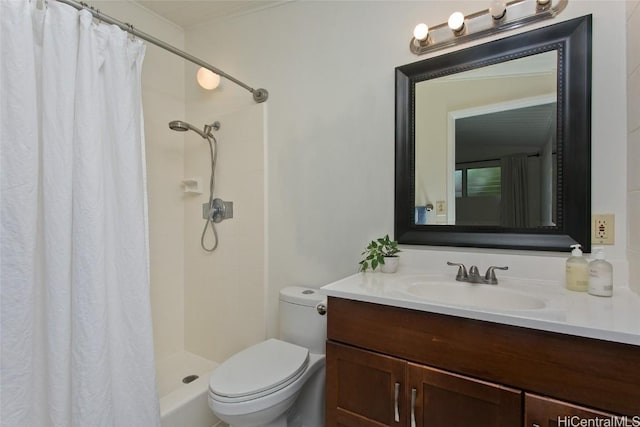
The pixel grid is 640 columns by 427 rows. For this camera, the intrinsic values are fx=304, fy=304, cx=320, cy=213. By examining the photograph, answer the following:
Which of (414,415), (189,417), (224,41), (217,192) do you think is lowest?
(189,417)

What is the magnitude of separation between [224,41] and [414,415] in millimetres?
2302

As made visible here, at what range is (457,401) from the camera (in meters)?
0.89

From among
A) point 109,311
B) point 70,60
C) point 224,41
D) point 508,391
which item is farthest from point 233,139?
point 508,391

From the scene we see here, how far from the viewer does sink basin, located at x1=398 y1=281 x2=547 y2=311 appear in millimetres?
1077

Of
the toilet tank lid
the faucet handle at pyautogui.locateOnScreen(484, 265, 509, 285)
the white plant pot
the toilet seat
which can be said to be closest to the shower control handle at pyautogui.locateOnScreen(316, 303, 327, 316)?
the toilet tank lid

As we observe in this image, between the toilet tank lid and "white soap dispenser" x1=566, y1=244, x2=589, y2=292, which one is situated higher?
"white soap dispenser" x1=566, y1=244, x2=589, y2=292

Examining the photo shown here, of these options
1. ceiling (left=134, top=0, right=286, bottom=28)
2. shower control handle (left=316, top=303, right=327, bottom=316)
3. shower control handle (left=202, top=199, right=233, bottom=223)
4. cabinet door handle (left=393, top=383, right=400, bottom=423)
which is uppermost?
ceiling (left=134, top=0, right=286, bottom=28)

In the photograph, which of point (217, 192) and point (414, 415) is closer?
point (414, 415)

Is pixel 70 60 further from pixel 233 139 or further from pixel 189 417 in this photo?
pixel 189 417

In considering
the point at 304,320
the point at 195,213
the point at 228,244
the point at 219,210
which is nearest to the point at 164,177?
the point at 195,213

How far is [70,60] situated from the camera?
1098 millimetres

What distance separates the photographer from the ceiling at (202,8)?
188 centimetres

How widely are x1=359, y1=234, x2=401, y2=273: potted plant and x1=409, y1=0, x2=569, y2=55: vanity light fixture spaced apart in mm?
919

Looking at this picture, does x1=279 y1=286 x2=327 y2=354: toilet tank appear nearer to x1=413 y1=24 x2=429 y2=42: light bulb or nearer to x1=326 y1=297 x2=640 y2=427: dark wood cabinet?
x1=326 y1=297 x2=640 y2=427: dark wood cabinet
